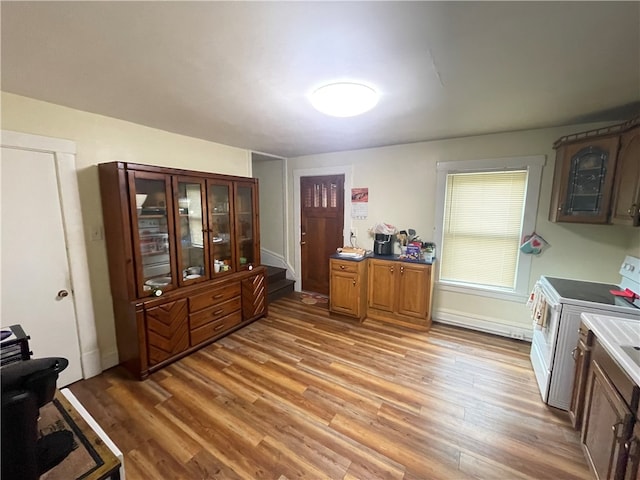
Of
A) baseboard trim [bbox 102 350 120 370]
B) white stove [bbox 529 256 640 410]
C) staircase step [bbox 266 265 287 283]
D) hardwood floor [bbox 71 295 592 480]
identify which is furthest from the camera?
staircase step [bbox 266 265 287 283]

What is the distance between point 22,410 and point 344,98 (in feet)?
6.41

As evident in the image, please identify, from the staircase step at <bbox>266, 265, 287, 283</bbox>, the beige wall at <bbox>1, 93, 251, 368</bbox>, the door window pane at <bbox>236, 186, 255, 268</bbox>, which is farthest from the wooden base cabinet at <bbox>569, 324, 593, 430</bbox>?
the beige wall at <bbox>1, 93, 251, 368</bbox>

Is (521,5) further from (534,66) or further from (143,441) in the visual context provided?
(143,441)

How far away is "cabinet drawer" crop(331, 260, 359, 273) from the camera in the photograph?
3.35m

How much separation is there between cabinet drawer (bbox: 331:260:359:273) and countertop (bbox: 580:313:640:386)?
2075 millimetres

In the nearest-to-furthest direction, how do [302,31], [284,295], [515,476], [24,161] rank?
[302,31], [515,476], [24,161], [284,295]

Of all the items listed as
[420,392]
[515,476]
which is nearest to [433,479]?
[515,476]

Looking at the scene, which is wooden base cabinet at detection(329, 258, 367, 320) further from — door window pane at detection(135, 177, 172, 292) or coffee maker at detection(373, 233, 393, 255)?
door window pane at detection(135, 177, 172, 292)

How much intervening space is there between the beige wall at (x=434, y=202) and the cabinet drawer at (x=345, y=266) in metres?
0.58

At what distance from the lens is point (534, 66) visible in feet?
4.72

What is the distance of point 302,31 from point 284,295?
373 centimetres

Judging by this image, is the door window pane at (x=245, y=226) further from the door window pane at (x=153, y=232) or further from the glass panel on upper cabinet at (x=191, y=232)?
the door window pane at (x=153, y=232)

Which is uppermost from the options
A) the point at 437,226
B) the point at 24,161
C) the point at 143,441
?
→ the point at 24,161

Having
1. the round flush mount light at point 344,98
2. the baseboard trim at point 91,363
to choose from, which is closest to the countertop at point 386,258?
the round flush mount light at point 344,98
